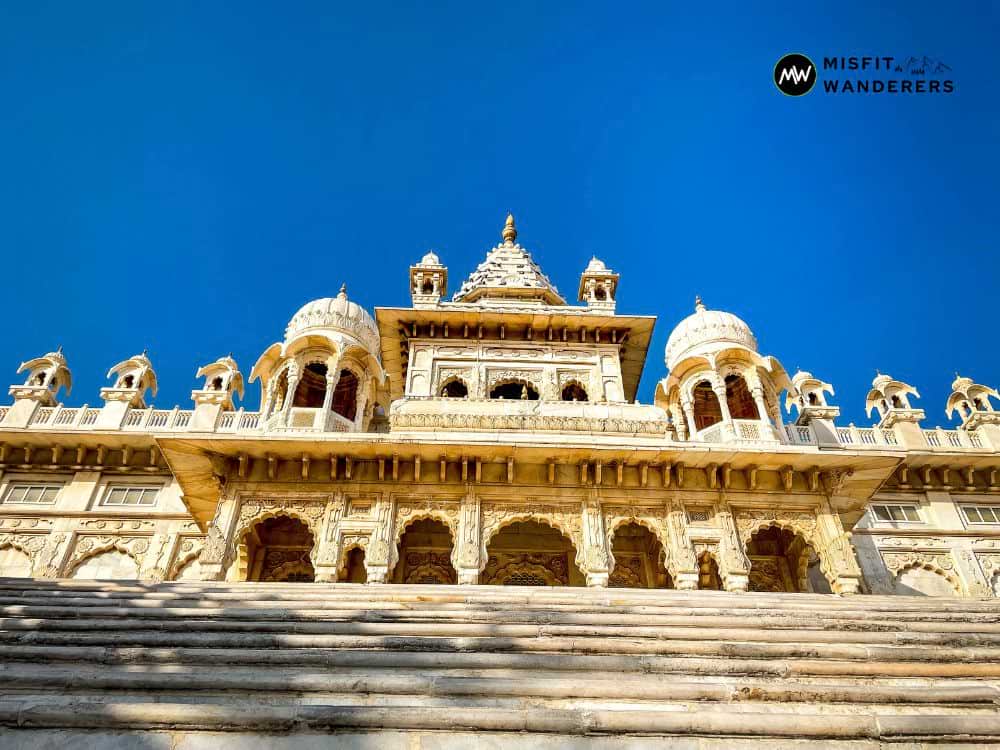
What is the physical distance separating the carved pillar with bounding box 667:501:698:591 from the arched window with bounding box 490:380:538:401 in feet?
20.2

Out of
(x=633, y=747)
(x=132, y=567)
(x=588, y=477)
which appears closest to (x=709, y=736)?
(x=633, y=747)

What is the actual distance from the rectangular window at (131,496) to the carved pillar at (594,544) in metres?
12.7

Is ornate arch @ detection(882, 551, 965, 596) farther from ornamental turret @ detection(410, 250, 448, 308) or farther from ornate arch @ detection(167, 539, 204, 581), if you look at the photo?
ornate arch @ detection(167, 539, 204, 581)

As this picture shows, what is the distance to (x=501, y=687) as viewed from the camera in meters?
4.82

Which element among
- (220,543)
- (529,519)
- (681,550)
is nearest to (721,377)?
(681,550)

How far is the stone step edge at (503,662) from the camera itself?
5500mm

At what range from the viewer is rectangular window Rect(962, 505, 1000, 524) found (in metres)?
18.9

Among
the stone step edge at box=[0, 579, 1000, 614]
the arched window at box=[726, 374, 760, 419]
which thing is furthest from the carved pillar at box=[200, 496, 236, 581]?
the arched window at box=[726, 374, 760, 419]

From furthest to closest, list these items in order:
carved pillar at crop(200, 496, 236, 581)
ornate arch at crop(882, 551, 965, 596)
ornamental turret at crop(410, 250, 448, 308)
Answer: ornamental turret at crop(410, 250, 448, 308)
ornate arch at crop(882, 551, 965, 596)
carved pillar at crop(200, 496, 236, 581)

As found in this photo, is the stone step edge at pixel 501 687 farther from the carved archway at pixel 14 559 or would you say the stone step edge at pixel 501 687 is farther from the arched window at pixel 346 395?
the carved archway at pixel 14 559

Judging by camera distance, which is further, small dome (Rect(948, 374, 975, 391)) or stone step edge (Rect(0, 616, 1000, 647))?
small dome (Rect(948, 374, 975, 391))

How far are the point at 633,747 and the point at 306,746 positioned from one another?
2092 mm

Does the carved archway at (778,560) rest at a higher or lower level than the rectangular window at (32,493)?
lower

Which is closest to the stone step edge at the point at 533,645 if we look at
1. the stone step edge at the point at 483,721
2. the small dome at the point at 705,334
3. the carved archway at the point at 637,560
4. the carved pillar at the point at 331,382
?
the stone step edge at the point at 483,721
